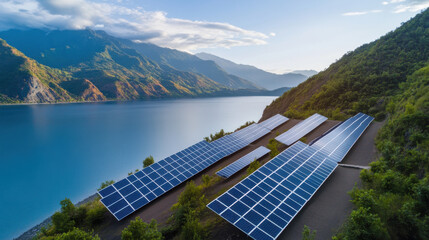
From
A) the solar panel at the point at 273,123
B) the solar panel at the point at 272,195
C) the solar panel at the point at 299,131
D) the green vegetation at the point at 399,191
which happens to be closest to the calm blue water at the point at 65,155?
the solar panel at the point at 273,123

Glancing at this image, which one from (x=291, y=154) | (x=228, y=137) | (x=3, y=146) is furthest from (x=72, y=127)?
(x=291, y=154)

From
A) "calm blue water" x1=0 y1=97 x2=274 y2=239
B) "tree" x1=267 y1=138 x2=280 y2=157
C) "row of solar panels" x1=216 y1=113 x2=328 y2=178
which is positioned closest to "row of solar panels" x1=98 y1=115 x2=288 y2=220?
"row of solar panels" x1=216 y1=113 x2=328 y2=178

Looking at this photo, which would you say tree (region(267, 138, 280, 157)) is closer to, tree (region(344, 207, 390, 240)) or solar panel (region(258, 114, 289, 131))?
solar panel (region(258, 114, 289, 131))

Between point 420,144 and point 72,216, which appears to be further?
point 72,216

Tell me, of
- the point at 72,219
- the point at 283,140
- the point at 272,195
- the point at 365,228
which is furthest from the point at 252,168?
the point at 72,219

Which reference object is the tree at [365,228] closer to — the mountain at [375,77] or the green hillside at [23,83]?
the mountain at [375,77]

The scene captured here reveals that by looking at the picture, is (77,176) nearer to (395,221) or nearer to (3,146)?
(3,146)

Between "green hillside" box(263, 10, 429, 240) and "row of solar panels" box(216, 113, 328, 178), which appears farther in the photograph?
"row of solar panels" box(216, 113, 328, 178)
